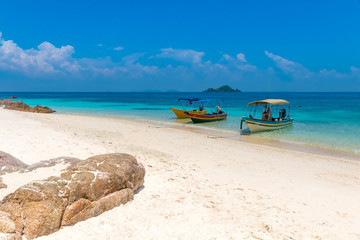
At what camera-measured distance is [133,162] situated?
577 centimetres

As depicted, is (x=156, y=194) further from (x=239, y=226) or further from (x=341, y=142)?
(x=341, y=142)

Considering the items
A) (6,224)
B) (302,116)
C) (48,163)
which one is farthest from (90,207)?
(302,116)

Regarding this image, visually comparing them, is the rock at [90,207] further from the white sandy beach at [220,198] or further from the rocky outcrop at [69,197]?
the white sandy beach at [220,198]

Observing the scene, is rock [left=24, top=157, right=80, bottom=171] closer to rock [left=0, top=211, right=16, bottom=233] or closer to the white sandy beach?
the white sandy beach

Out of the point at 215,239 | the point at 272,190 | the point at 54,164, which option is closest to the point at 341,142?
the point at 272,190

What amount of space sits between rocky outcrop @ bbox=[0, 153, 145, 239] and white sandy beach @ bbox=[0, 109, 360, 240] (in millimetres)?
196

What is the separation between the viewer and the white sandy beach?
450 cm

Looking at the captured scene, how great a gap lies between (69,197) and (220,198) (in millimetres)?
3260

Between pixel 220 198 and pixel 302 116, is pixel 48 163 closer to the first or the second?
pixel 220 198

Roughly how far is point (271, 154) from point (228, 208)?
23.9ft

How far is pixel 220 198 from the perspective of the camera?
5953 millimetres

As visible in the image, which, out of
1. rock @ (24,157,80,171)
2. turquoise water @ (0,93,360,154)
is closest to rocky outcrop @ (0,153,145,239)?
rock @ (24,157,80,171)

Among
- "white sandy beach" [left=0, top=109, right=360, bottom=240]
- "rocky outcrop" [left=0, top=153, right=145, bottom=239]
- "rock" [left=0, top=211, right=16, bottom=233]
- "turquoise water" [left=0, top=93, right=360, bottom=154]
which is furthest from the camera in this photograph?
"turquoise water" [left=0, top=93, right=360, bottom=154]

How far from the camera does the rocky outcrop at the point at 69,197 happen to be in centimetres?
381
